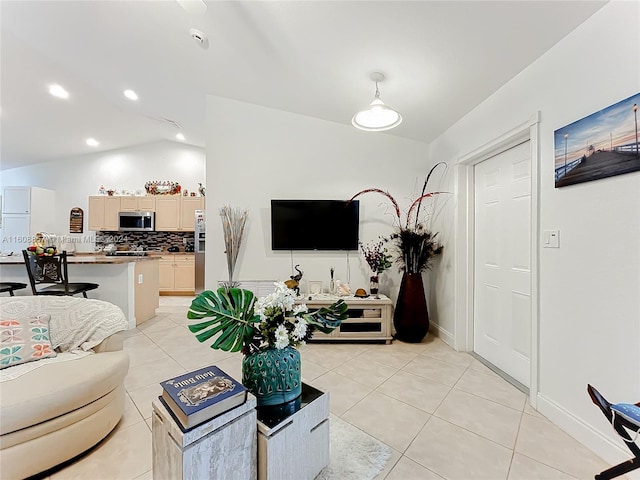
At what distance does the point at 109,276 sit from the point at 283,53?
131 inches

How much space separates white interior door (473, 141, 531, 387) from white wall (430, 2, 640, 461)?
403 mm

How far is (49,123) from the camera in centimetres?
491

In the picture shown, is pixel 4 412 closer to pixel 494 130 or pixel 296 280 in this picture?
pixel 296 280

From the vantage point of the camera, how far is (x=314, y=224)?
3.57 m

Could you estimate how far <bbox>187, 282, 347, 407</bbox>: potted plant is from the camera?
119 centimetres

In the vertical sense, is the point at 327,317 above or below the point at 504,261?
below

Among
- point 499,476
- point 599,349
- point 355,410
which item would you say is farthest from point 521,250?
point 355,410

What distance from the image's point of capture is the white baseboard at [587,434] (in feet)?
4.62

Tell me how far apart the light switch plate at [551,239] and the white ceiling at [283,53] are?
1222 millimetres

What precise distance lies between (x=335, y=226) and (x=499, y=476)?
2674 millimetres

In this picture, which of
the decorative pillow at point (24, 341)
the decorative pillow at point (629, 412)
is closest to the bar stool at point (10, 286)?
the decorative pillow at point (24, 341)

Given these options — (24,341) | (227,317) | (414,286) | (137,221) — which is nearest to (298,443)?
(227,317)

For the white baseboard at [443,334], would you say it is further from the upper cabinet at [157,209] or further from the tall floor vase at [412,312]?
the upper cabinet at [157,209]

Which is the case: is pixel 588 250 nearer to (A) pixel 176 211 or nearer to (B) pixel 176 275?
(B) pixel 176 275
